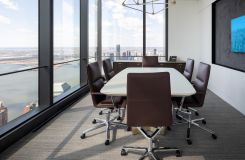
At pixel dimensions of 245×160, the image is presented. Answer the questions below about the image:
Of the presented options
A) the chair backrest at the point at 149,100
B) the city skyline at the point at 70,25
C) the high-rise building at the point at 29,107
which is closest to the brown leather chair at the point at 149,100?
the chair backrest at the point at 149,100

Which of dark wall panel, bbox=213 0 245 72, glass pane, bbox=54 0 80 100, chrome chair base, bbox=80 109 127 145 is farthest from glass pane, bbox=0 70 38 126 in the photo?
dark wall panel, bbox=213 0 245 72

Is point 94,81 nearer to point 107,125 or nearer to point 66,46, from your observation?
point 107,125

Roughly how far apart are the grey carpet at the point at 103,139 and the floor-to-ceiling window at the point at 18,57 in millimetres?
502

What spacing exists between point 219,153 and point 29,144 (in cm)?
229

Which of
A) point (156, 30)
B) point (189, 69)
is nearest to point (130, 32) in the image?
point (156, 30)

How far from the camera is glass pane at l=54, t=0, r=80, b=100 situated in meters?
5.22

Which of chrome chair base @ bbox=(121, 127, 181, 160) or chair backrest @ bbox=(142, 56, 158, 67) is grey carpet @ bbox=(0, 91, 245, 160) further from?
chair backrest @ bbox=(142, 56, 158, 67)

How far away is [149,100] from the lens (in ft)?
7.97

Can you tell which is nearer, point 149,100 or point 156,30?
point 149,100

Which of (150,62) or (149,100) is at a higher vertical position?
(150,62)

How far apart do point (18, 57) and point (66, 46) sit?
87.3 inches

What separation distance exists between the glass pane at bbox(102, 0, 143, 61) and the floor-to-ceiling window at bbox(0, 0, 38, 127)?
423 cm

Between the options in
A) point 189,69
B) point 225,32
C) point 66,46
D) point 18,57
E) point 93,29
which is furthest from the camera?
point 93,29

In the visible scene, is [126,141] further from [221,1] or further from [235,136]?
[221,1]
